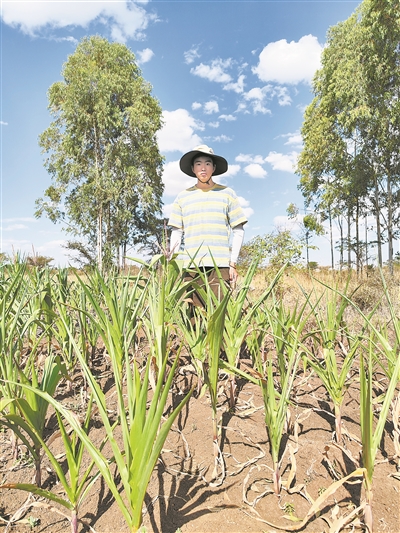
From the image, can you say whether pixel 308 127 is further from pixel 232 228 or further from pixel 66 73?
pixel 232 228

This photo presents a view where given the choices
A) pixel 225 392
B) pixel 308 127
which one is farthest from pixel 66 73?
pixel 225 392

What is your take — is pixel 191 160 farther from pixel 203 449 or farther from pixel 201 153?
pixel 203 449

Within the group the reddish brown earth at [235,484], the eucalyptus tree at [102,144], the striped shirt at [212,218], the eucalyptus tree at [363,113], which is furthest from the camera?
the eucalyptus tree at [102,144]

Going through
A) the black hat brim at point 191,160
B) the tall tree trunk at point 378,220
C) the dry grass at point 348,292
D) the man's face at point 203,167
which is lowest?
the dry grass at point 348,292

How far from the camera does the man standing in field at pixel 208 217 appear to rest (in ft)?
8.84

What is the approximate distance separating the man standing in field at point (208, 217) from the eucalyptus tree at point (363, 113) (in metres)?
12.1

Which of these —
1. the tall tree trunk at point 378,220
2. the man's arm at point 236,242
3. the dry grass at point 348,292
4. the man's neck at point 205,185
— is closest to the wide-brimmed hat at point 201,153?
the man's neck at point 205,185

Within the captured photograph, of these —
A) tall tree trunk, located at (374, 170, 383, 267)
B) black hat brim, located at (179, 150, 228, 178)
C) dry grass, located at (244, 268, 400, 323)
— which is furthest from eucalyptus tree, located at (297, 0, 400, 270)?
black hat brim, located at (179, 150, 228, 178)

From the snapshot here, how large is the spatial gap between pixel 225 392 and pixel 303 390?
421 mm

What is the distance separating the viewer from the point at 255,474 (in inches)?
47.5

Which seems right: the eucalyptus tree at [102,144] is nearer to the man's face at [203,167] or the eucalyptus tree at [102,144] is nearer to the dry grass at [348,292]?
the dry grass at [348,292]

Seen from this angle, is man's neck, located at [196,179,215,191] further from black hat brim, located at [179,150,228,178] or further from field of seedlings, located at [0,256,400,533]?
field of seedlings, located at [0,256,400,533]

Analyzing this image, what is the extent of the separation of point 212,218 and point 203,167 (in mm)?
425

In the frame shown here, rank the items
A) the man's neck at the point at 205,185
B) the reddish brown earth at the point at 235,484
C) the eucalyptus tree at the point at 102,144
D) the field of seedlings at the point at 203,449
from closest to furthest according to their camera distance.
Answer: the field of seedlings at the point at 203,449 → the reddish brown earth at the point at 235,484 → the man's neck at the point at 205,185 → the eucalyptus tree at the point at 102,144
